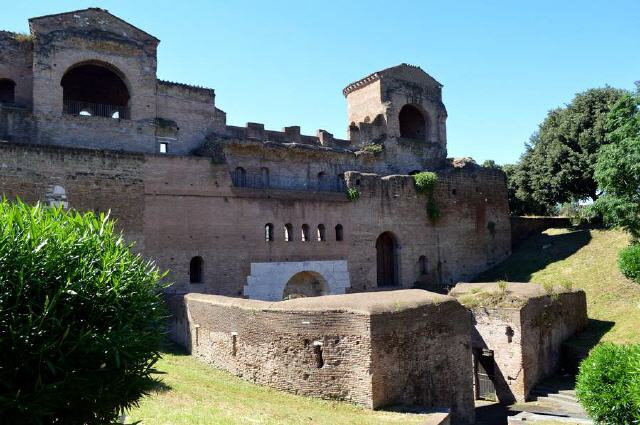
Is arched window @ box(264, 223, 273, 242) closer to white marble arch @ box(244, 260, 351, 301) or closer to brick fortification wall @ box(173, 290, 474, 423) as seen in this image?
white marble arch @ box(244, 260, 351, 301)

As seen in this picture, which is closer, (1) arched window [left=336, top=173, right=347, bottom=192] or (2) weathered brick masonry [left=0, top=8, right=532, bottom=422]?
(2) weathered brick masonry [left=0, top=8, right=532, bottom=422]

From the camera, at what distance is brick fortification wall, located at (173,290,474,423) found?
34.1ft

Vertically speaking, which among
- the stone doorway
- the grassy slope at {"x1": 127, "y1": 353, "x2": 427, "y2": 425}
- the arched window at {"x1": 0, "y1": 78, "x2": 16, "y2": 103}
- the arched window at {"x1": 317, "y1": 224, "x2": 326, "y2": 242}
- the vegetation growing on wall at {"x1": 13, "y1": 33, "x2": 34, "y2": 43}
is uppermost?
the vegetation growing on wall at {"x1": 13, "y1": 33, "x2": 34, "y2": 43}

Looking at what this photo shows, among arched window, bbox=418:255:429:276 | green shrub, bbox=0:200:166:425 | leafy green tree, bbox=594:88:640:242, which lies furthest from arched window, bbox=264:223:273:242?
green shrub, bbox=0:200:166:425

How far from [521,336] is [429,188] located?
11595mm

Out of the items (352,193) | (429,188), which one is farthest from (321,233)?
(429,188)

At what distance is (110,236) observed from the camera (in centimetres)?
661

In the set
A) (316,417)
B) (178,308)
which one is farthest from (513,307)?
(178,308)

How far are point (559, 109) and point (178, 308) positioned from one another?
25.5 m

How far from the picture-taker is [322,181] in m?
23.7

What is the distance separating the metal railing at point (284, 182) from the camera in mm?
21250

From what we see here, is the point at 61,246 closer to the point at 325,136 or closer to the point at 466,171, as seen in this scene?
the point at 325,136

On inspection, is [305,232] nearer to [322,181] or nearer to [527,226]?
[322,181]

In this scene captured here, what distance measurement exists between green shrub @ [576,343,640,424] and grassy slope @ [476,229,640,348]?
662 cm
